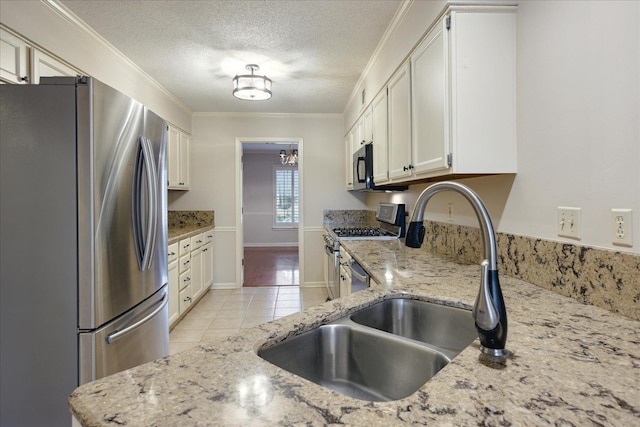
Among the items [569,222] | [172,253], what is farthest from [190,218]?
[569,222]

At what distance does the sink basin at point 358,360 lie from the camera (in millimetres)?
886

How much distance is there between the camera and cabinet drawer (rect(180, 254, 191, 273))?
3395 mm

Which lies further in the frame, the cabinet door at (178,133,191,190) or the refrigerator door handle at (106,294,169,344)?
the cabinet door at (178,133,191,190)

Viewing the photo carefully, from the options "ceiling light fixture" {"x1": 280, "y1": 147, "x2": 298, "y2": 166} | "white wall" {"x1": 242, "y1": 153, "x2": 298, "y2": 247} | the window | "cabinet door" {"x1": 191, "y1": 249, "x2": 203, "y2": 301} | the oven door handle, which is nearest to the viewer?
the oven door handle

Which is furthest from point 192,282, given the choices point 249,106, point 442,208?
point 442,208

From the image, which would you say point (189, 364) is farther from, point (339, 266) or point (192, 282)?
point (192, 282)

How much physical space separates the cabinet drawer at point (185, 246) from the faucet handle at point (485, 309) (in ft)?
10.5

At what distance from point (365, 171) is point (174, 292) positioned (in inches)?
86.7

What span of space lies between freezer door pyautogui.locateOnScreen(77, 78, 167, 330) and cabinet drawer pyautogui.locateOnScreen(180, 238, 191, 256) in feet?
4.90

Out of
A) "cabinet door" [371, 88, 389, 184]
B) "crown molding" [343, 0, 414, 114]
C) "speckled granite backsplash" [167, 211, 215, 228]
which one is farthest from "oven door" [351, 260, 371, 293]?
"speckled granite backsplash" [167, 211, 215, 228]

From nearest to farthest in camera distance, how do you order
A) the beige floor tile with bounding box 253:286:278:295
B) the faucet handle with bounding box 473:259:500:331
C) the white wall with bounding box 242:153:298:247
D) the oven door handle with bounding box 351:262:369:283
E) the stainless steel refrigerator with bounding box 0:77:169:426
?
the faucet handle with bounding box 473:259:500:331, the stainless steel refrigerator with bounding box 0:77:169:426, the oven door handle with bounding box 351:262:369:283, the beige floor tile with bounding box 253:286:278:295, the white wall with bounding box 242:153:298:247

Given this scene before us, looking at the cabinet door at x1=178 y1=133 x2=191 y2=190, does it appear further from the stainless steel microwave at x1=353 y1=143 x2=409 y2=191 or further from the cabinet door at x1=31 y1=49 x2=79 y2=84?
the stainless steel microwave at x1=353 y1=143 x2=409 y2=191

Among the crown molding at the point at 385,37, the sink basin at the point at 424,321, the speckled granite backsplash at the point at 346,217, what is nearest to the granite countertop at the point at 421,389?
the sink basin at the point at 424,321

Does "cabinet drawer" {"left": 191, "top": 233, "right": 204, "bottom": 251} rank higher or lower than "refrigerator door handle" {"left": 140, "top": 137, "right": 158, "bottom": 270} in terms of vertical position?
lower
